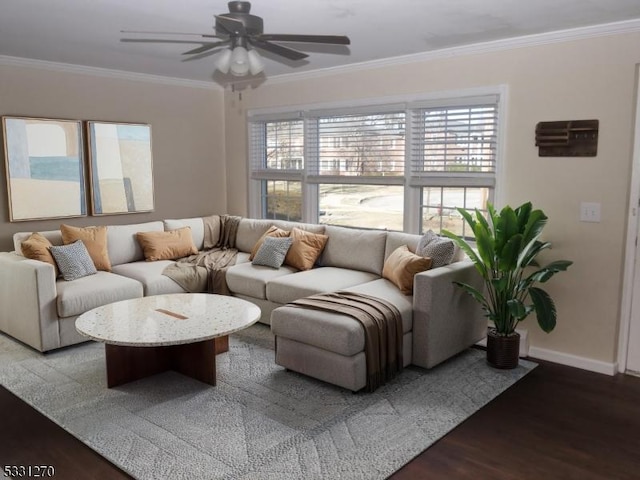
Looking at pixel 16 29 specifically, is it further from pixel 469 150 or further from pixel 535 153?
pixel 535 153

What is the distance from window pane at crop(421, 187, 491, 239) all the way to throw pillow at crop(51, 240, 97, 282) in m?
2.89

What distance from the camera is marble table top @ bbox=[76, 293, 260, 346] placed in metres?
3.14

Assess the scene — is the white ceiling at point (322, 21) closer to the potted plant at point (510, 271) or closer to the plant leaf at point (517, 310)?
the potted plant at point (510, 271)

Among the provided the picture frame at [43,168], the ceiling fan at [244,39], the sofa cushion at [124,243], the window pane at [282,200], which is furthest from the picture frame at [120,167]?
the ceiling fan at [244,39]

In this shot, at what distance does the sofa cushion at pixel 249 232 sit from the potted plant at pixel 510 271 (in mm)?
2300

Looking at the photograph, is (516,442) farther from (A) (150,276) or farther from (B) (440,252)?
(A) (150,276)

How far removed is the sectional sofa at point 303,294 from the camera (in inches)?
135

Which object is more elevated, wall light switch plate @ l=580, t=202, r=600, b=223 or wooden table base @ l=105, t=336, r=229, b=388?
wall light switch plate @ l=580, t=202, r=600, b=223

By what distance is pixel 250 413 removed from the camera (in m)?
3.10

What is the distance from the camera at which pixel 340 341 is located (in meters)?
3.27

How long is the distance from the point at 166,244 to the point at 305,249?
139 cm

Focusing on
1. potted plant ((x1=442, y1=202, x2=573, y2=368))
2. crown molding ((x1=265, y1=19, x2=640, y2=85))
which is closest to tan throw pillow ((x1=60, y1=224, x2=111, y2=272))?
crown molding ((x1=265, y1=19, x2=640, y2=85))

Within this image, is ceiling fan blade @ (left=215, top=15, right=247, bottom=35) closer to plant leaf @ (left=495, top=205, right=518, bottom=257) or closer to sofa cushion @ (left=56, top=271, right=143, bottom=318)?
plant leaf @ (left=495, top=205, right=518, bottom=257)

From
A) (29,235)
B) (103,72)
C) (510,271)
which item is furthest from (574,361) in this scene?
(103,72)
